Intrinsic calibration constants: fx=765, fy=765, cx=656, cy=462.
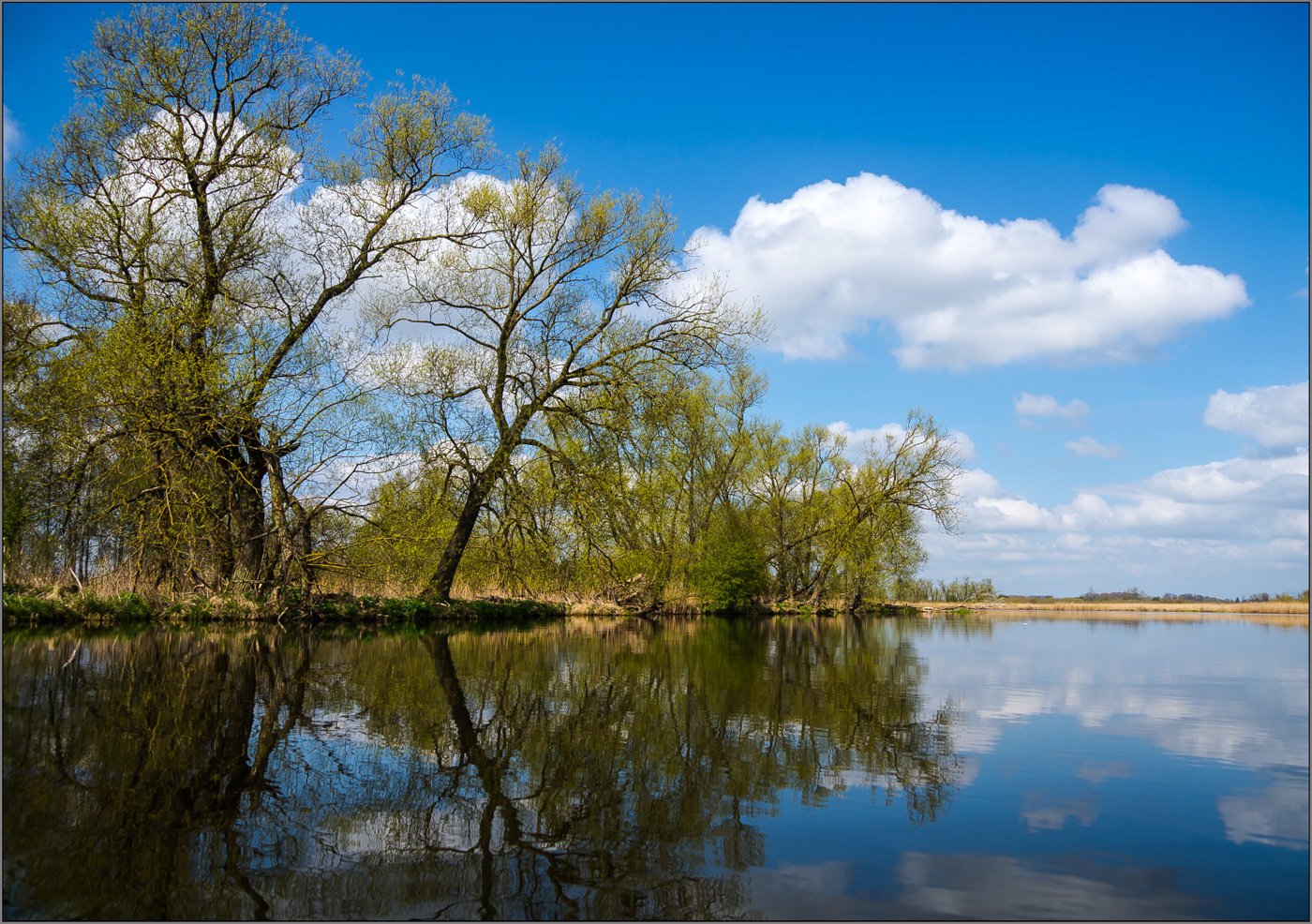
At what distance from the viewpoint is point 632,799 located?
145 inches

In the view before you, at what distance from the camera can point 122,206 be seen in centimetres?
1566

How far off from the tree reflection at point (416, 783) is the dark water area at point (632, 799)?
2 cm

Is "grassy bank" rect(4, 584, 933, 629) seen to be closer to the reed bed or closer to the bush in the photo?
the bush

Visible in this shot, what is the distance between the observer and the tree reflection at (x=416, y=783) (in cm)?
264

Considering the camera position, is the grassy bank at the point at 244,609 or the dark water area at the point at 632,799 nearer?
the dark water area at the point at 632,799

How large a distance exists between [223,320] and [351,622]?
7.14m

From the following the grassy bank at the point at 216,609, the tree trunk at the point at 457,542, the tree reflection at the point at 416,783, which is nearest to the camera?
the tree reflection at the point at 416,783

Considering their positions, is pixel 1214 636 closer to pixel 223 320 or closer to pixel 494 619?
pixel 494 619

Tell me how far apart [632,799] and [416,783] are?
1131 mm

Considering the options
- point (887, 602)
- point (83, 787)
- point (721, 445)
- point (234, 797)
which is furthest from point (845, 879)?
point (887, 602)

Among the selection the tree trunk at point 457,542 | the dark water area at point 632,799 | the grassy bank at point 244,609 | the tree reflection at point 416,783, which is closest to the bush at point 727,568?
the grassy bank at point 244,609

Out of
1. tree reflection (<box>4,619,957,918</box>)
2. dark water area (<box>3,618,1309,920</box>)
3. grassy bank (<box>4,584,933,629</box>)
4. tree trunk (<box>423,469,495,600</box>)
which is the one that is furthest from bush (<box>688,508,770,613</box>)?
dark water area (<box>3,618,1309,920</box>)

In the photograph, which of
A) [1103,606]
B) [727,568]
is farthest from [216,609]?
[1103,606]

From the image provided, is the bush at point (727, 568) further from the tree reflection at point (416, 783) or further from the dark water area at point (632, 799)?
the dark water area at point (632, 799)
